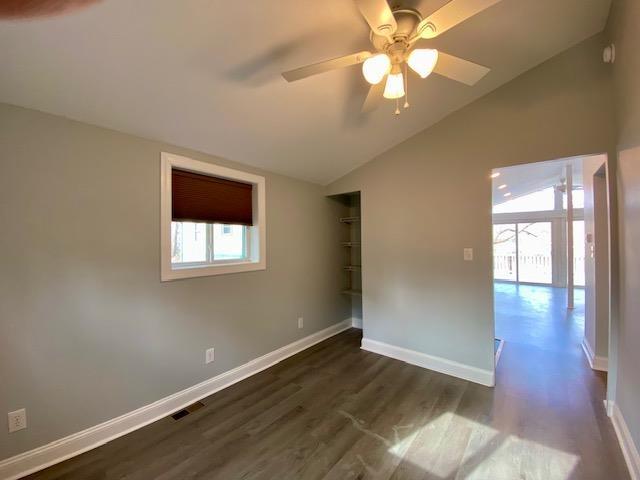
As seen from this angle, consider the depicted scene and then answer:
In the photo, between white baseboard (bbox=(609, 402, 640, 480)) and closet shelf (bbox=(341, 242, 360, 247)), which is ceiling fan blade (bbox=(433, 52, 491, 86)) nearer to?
white baseboard (bbox=(609, 402, 640, 480))

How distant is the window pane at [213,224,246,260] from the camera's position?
270 cm

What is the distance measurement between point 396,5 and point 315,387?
293 centimetres

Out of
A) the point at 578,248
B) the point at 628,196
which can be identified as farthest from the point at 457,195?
the point at 578,248

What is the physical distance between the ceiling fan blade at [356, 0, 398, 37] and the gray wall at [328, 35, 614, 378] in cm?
179

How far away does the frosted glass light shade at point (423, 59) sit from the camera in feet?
4.11

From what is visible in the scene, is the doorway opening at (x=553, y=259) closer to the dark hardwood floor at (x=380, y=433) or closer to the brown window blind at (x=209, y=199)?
the dark hardwood floor at (x=380, y=433)

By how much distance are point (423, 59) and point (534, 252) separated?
8.70 meters

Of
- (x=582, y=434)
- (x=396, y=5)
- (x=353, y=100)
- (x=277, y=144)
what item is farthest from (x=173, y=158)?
(x=582, y=434)

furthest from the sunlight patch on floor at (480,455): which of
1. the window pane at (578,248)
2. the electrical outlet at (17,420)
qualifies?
the window pane at (578,248)

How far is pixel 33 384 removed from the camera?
1.58 metres

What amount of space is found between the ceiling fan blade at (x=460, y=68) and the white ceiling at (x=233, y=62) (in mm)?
428

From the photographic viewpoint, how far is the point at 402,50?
1.41m

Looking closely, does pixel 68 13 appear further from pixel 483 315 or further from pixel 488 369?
pixel 488 369

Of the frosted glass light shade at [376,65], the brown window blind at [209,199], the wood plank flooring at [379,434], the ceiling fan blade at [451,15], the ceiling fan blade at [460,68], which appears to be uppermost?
the ceiling fan blade at [451,15]
